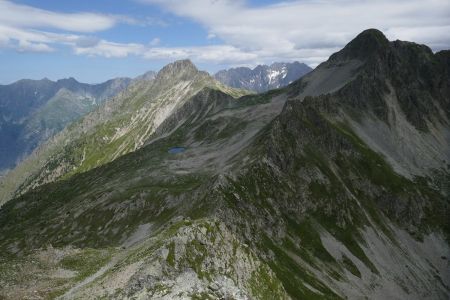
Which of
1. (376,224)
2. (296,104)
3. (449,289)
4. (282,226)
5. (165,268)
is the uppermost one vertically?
(296,104)

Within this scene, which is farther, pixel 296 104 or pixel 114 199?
pixel 296 104

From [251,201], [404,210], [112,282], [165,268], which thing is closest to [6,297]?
[112,282]

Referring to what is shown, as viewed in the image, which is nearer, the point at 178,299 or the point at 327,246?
the point at 178,299

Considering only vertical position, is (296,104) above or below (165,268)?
above

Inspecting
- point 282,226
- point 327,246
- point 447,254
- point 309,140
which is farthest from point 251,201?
point 447,254

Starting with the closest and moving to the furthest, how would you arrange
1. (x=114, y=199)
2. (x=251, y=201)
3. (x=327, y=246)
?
(x=251, y=201), (x=327, y=246), (x=114, y=199)

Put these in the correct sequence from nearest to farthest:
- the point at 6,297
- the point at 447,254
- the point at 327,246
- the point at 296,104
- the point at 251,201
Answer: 1. the point at 6,297
2. the point at 251,201
3. the point at 327,246
4. the point at 447,254
5. the point at 296,104

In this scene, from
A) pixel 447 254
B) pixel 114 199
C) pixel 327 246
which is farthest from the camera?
pixel 447 254

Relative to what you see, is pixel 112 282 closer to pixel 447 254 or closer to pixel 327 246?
pixel 327 246

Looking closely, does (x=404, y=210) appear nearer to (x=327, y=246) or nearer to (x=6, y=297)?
(x=327, y=246)
